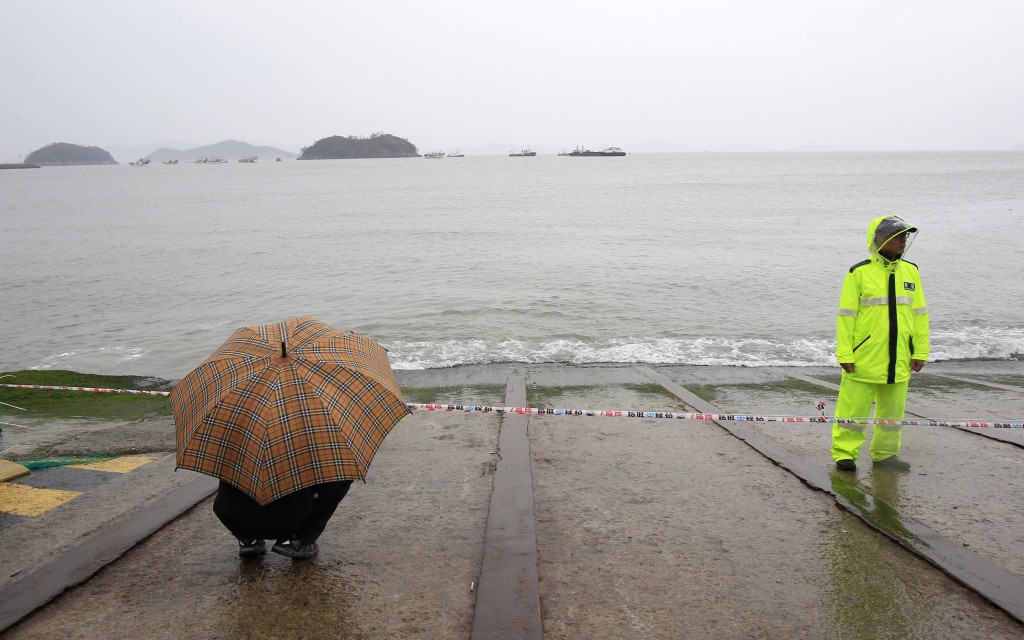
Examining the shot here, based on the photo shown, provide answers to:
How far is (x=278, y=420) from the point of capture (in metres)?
2.98

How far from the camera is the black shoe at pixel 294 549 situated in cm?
367

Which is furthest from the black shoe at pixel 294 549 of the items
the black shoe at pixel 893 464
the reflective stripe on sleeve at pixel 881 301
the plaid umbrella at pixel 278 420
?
the black shoe at pixel 893 464

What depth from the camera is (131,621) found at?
3236 mm

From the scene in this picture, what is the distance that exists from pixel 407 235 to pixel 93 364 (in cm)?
2034

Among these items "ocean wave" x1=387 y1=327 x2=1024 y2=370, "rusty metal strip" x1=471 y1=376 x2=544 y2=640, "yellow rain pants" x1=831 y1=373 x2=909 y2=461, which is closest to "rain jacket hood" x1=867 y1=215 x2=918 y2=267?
"yellow rain pants" x1=831 y1=373 x2=909 y2=461

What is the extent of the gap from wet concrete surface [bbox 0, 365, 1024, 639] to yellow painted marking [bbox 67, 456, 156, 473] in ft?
0.69

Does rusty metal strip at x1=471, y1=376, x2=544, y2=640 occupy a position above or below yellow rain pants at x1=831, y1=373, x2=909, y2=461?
below

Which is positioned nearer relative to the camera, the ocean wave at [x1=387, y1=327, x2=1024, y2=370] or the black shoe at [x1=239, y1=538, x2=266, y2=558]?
the black shoe at [x1=239, y1=538, x2=266, y2=558]

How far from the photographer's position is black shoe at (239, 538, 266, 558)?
371cm

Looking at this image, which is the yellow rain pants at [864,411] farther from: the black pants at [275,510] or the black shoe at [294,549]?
the black shoe at [294,549]

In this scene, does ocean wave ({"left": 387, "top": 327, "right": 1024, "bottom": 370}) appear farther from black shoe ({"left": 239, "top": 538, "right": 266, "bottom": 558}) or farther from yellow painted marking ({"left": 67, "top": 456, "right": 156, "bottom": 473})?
black shoe ({"left": 239, "top": 538, "right": 266, "bottom": 558})

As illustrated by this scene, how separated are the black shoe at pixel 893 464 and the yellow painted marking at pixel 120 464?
20.7ft

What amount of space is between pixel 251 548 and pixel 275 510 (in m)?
0.55

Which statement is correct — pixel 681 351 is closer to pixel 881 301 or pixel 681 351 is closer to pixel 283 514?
pixel 881 301
